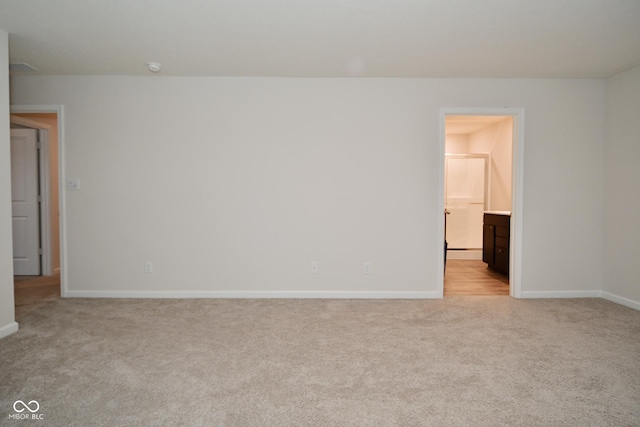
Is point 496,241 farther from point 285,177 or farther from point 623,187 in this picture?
point 285,177

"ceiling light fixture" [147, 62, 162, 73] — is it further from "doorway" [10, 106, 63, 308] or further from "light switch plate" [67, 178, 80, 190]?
"doorway" [10, 106, 63, 308]

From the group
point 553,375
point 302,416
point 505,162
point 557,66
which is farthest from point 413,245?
A: point 505,162

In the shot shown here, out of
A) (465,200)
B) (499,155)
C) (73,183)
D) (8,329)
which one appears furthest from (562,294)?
(73,183)

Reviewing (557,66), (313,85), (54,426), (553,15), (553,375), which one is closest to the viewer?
(54,426)

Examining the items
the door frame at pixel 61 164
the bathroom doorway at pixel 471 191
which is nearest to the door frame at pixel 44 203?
the door frame at pixel 61 164

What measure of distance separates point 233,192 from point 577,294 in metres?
4.10

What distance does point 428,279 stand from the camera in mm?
4047

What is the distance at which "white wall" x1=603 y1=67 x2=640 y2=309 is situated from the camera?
3.67m

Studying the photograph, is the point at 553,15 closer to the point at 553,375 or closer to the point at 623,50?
the point at 623,50

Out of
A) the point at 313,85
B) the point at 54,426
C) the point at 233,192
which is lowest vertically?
the point at 54,426

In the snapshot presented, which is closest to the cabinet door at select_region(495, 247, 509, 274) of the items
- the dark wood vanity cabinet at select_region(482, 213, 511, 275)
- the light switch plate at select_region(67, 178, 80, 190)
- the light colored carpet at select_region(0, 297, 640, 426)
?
the dark wood vanity cabinet at select_region(482, 213, 511, 275)

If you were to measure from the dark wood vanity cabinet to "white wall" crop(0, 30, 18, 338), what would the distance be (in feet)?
18.6

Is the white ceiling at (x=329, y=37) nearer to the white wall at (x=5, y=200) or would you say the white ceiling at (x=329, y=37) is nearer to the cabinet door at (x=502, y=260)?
the white wall at (x=5, y=200)

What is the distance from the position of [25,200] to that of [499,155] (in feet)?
24.5
